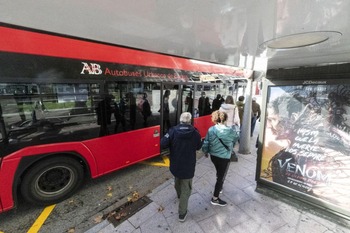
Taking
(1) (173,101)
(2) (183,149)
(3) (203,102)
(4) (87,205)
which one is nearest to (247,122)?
(3) (203,102)

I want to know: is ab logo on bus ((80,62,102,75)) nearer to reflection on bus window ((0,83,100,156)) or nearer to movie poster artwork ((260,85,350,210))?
reflection on bus window ((0,83,100,156))

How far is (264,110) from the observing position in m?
3.29

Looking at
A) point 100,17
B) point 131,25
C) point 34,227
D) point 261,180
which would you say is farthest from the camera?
point 261,180

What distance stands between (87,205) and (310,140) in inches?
166

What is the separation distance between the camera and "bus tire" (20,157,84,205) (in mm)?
3102

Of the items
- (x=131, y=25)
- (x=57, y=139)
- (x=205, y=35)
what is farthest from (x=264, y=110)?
(x=57, y=139)

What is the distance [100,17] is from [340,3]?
4.80 feet

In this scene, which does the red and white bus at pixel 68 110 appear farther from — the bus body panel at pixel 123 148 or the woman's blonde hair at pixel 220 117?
the woman's blonde hair at pixel 220 117

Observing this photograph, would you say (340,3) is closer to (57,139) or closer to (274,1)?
(274,1)

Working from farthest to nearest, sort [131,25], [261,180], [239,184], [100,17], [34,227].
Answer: [239,184]
[261,180]
[34,227]
[131,25]
[100,17]

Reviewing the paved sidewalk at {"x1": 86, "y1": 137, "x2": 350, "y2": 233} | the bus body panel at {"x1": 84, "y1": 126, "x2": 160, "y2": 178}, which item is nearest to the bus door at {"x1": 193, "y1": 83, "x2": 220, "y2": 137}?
the bus body panel at {"x1": 84, "y1": 126, "x2": 160, "y2": 178}

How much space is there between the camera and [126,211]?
3076 millimetres

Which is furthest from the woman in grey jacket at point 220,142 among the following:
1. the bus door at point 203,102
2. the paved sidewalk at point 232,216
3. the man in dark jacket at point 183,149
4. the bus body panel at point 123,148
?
the bus door at point 203,102

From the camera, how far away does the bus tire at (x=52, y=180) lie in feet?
10.2
